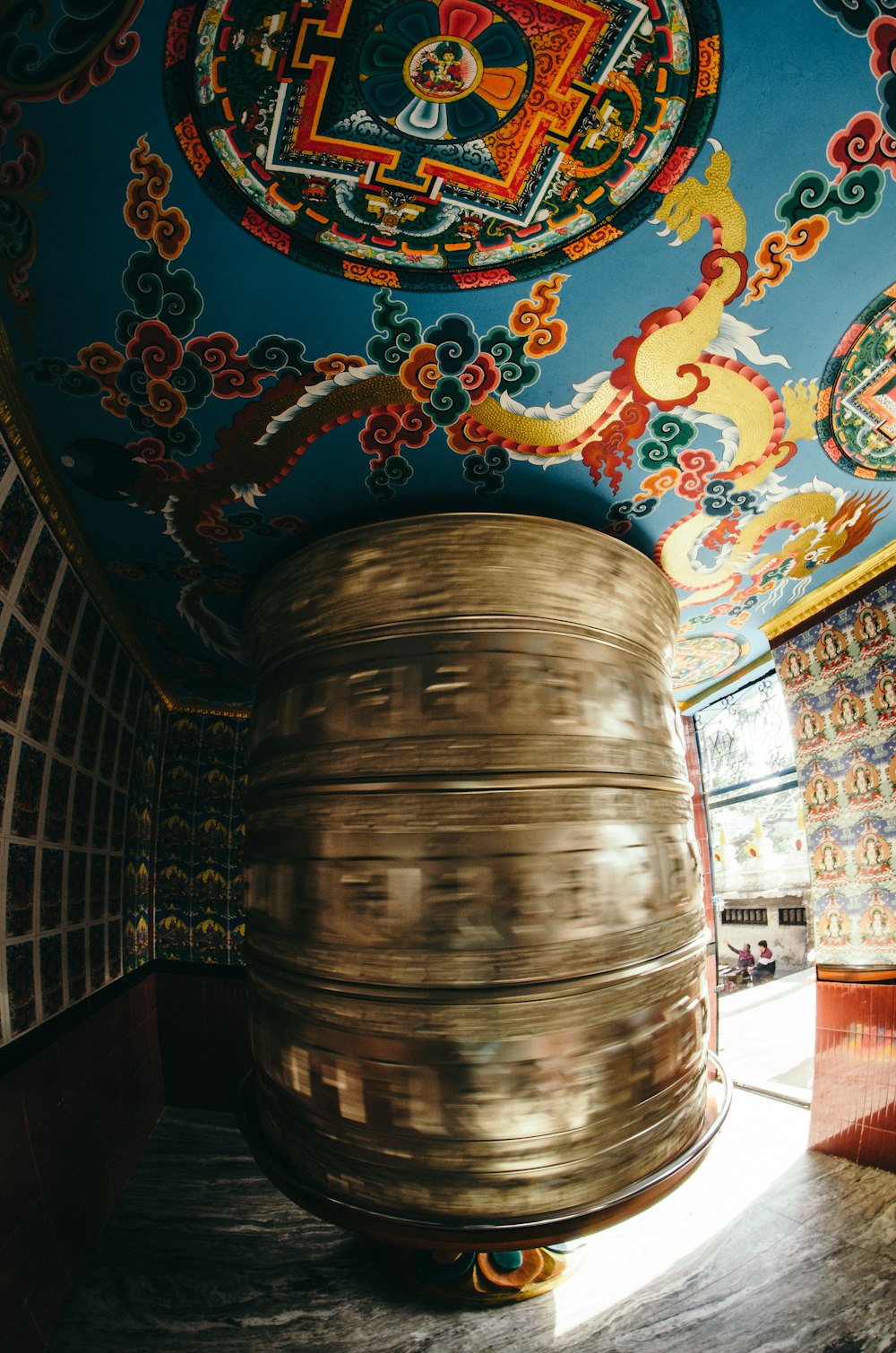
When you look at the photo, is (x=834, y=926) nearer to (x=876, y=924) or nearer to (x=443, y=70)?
(x=876, y=924)

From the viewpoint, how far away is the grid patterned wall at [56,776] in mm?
1930

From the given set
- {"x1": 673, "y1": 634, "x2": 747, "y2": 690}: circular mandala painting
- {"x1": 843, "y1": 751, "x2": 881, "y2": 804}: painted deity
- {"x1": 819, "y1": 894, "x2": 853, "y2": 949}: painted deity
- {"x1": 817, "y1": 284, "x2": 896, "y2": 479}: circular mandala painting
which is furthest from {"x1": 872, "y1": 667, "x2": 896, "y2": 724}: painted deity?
{"x1": 817, "y1": 284, "x2": 896, "y2": 479}: circular mandala painting

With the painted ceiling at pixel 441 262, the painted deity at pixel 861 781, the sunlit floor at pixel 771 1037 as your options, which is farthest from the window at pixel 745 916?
the painted ceiling at pixel 441 262

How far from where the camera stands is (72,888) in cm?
257

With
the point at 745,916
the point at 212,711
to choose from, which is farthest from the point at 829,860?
the point at 745,916

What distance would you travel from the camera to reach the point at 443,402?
1.69 meters

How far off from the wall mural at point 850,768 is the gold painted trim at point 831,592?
86mm

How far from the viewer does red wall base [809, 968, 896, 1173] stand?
2883 mm

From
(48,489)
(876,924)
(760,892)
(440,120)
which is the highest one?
(440,120)

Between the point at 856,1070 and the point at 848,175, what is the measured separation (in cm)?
365

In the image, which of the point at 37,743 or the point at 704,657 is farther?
the point at 704,657

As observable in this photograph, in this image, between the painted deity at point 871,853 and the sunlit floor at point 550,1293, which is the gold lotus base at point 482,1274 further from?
the painted deity at point 871,853

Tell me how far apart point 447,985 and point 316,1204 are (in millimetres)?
696

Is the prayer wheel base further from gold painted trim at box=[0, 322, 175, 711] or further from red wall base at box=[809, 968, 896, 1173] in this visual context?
gold painted trim at box=[0, 322, 175, 711]
